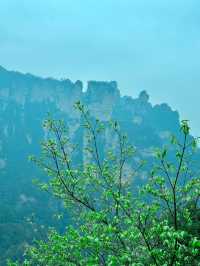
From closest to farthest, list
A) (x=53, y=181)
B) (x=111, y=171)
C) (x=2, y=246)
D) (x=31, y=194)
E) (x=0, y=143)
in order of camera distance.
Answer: (x=53, y=181), (x=111, y=171), (x=2, y=246), (x=31, y=194), (x=0, y=143)

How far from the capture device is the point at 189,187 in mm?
11859

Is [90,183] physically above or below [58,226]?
below

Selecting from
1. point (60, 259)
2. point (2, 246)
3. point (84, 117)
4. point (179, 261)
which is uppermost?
point (2, 246)

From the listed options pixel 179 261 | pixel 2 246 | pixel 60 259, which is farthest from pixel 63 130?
pixel 2 246

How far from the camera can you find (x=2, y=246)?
9456cm

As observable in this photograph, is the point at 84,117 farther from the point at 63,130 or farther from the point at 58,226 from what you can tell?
the point at 58,226

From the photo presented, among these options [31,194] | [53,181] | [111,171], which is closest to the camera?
→ [53,181]

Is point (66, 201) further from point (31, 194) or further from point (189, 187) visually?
point (31, 194)

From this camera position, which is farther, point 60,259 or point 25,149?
point 25,149

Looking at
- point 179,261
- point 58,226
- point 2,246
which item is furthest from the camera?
point 58,226

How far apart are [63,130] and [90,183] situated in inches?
73.0

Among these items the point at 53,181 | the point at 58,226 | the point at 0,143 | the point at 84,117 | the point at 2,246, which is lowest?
the point at 53,181

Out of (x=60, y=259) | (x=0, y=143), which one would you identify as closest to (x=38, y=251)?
(x=60, y=259)

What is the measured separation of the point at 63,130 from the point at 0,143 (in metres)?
169
